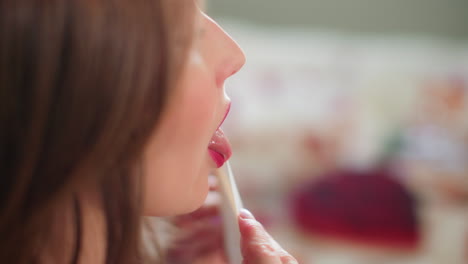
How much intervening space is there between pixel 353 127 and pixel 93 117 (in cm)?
116

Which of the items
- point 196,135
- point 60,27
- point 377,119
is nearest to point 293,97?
point 377,119

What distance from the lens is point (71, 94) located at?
0.29m

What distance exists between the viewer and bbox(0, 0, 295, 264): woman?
28cm

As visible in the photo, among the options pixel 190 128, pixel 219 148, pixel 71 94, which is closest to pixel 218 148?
pixel 219 148

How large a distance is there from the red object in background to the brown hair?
0.93 m

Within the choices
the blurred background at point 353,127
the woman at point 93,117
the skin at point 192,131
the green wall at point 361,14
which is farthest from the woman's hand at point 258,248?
the green wall at point 361,14

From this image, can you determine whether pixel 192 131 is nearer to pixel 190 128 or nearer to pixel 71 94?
pixel 190 128

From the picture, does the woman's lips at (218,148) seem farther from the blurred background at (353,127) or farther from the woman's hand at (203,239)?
the blurred background at (353,127)

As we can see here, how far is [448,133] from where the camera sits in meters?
1.39

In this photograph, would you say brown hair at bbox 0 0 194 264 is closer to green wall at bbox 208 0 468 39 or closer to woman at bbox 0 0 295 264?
woman at bbox 0 0 295 264

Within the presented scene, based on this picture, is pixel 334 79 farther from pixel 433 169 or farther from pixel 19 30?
pixel 19 30

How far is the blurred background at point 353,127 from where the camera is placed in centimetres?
118

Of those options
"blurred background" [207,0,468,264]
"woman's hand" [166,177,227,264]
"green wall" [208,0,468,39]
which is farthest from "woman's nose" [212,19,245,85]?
"green wall" [208,0,468,39]

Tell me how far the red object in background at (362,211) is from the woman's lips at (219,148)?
767 mm
